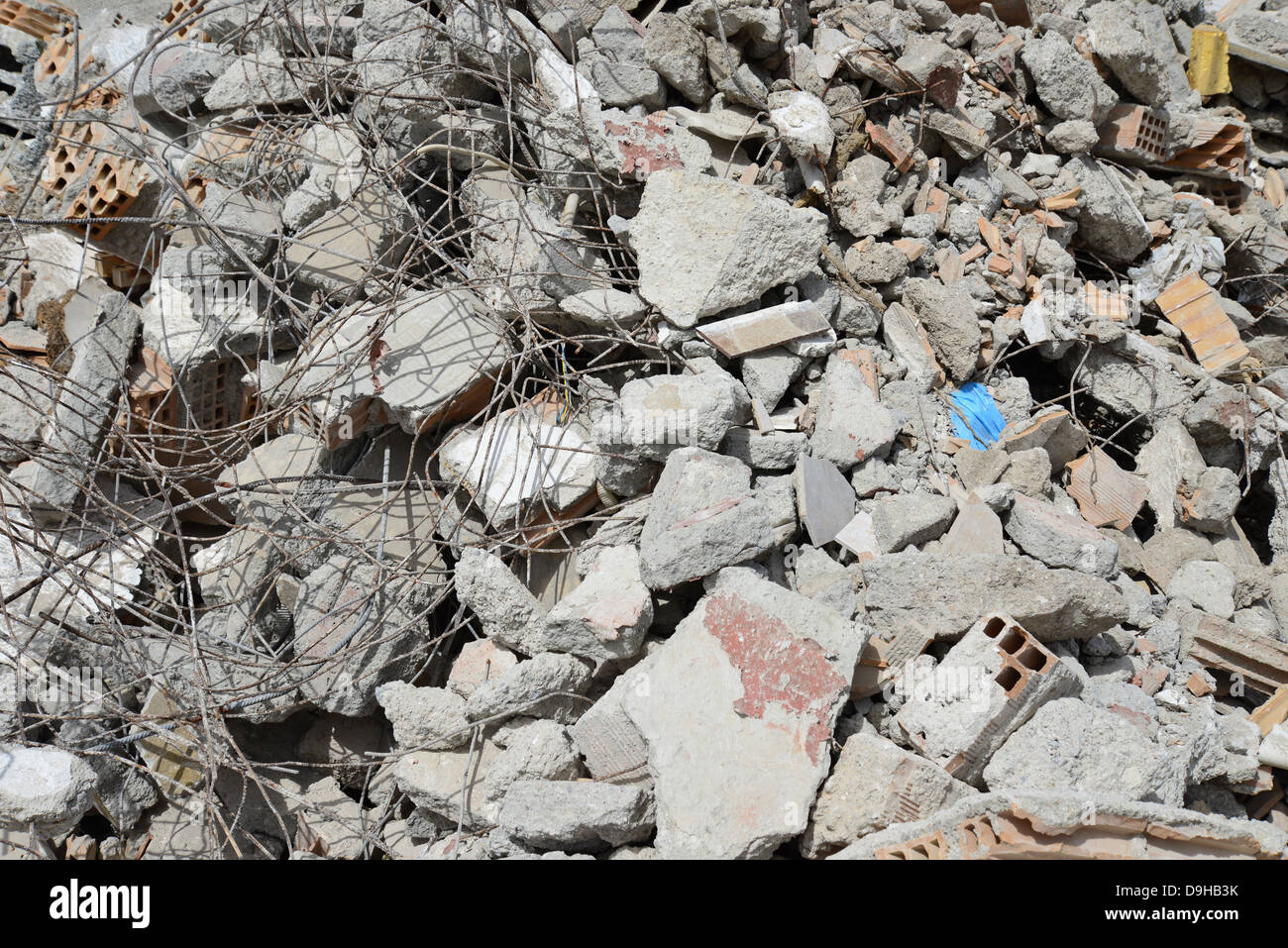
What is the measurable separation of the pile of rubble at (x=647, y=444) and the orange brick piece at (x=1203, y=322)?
0.02 meters

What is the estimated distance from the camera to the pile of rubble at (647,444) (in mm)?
3041

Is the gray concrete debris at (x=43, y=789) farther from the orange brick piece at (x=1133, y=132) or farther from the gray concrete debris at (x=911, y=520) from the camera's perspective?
the orange brick piece at (x=1133, y=132)

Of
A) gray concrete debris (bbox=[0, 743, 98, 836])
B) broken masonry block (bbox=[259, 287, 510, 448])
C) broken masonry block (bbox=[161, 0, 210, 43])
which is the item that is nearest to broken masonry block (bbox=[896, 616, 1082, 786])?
broken masonry block (bbox=[259, 287, 510, 448])

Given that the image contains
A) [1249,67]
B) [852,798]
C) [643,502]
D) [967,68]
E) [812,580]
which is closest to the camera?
[852,798]

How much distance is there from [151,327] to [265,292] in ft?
1.87

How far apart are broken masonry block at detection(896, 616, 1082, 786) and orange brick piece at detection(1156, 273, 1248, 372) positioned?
2278mm

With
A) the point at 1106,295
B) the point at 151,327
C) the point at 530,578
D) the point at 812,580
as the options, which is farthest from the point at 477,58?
the point at 1106,295

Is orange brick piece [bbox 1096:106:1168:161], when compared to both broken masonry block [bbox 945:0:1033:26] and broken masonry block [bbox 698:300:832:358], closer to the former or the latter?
broken masonry block [bbox 945:0:1033:26]

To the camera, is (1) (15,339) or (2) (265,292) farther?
(1) (15,339)

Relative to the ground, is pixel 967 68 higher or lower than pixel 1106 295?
higher

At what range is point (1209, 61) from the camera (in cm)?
555

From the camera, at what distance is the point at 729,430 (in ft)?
12.2

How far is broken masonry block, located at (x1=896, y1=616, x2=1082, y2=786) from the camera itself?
296cm

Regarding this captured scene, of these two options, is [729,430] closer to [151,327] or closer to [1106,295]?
[1106,295]
